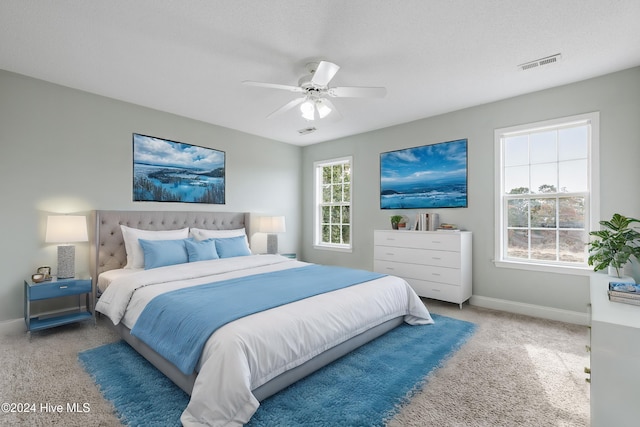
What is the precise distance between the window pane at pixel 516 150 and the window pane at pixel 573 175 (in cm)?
38

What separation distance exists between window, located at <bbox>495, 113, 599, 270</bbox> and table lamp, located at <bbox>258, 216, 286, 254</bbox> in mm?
3175

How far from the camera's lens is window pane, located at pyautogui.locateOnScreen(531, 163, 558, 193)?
3557 millimetres

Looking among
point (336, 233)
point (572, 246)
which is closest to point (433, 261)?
point (572, 246)

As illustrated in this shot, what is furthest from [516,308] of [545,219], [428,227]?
[428,227]

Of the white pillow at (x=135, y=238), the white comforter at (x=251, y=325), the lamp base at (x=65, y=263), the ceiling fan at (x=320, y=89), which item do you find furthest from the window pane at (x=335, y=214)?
the lamp base at (x=65, y=263)

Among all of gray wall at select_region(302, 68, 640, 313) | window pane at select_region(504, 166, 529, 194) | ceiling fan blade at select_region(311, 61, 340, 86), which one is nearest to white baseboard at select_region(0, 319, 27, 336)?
ceiling fan blade at select_region(311, 61, 340, 86)

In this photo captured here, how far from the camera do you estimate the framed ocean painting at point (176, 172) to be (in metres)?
3.98

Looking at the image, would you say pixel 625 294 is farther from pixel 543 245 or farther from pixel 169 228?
pixel 169 228

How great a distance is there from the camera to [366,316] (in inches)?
103

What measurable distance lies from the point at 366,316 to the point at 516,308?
7.49 ft

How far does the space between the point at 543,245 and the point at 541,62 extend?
6.73 feet

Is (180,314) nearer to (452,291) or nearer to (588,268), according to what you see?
(452,291)

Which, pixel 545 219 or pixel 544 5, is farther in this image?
pixel 545 219

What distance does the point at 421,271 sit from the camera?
4105 millimetres
